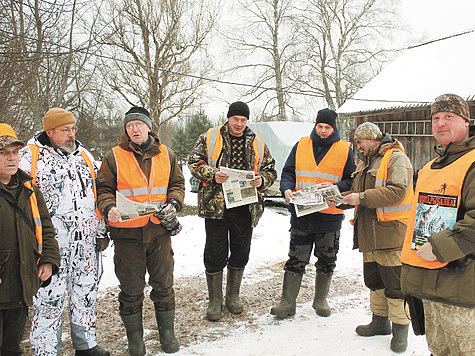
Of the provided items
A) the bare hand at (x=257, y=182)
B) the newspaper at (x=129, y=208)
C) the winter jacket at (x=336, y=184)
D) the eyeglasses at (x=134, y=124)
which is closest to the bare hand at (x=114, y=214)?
the newspaper at (x=129, y=208)

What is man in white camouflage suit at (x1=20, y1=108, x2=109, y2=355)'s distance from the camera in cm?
293

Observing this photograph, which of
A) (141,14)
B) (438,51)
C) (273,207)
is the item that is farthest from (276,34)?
(273,207)

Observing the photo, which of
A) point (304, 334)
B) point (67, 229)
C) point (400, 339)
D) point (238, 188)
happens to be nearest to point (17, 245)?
point (67, 229)

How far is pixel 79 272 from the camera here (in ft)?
10.2

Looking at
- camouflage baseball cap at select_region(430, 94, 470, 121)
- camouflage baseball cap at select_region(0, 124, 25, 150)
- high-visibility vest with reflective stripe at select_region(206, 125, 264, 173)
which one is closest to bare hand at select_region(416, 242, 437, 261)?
camouflage baseball cap at select_region(430, 94, 470, 121)

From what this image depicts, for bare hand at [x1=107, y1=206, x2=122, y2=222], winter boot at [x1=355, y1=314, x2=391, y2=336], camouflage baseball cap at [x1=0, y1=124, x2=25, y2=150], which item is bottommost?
winter boot at [x1=355, y1=314, x2=391, y2=336]

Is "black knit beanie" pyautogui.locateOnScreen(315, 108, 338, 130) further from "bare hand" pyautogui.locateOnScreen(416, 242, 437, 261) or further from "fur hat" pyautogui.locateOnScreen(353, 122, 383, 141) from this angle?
"bare hand" pyautogui.locateOnScreen(416, 242, 437, 261)

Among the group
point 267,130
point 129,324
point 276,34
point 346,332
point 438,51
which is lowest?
point 346,332

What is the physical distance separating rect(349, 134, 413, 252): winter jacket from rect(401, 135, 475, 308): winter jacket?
0.94 m

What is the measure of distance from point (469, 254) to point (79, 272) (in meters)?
2.93

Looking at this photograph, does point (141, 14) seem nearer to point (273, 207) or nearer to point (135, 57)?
point (135, 57)

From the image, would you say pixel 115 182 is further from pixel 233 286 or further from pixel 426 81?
pixel 426 81

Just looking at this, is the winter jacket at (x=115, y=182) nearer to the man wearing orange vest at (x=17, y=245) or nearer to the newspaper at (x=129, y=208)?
the newspaper at (x=129, y=208)

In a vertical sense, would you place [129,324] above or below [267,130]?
below
